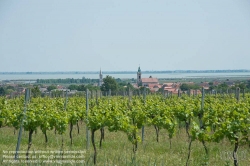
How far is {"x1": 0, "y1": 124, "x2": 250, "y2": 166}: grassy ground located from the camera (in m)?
10.2

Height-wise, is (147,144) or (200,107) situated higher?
(200,107)

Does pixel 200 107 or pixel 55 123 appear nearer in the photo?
pixel 55 123

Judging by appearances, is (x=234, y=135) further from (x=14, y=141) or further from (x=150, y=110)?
(x=14, y=141)

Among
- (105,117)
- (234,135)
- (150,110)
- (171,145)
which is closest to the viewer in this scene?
(234,135)

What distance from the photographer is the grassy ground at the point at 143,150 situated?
33.6 ft

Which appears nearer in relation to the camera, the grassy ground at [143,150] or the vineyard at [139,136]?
the vineyard at [139,136]

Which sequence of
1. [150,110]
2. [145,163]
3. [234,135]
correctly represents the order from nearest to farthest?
[234,135] → [145,163] → [150,110]

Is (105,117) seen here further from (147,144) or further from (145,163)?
(147,144)

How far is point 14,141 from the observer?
1466 centimetres

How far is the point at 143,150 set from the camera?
40.8ft

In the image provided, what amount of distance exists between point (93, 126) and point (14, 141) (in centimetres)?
530

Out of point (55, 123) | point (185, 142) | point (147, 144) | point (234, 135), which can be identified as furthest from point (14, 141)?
point (234, 135)

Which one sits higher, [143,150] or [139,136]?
[139,136]

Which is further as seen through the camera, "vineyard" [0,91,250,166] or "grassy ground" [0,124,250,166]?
"grassy ground" [0,124,250,166]
